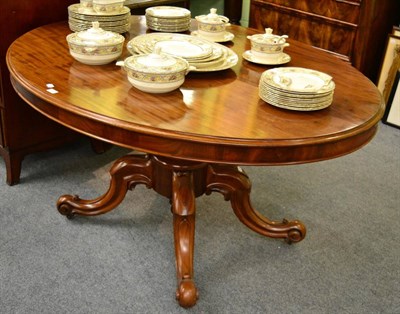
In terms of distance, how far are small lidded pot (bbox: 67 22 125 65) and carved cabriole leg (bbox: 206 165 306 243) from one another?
525 mm

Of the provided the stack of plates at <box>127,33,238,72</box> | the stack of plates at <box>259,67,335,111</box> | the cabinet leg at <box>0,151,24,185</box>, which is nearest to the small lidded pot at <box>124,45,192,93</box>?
the stack of plates at <box>127,33,238,72</box>

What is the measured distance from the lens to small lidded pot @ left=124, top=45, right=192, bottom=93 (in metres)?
1.23

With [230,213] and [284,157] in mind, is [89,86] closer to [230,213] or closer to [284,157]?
[284,157]

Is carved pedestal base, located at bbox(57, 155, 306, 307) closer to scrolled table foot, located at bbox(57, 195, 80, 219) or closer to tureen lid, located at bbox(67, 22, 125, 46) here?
scrolled table foot, located at bbox(57, 195, 80, 219)

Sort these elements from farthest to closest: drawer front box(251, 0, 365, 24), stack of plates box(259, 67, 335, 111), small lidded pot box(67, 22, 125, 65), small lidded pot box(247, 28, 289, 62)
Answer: drawer front box(251, 0, 365, 24), small lidded pot box(247, 28, 289, 62), small lidded pot box(67, 22, 125, 65), stack of plates box(259, 67, 335, 111)

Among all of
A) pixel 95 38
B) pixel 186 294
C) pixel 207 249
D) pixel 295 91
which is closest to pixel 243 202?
pixel 207 249

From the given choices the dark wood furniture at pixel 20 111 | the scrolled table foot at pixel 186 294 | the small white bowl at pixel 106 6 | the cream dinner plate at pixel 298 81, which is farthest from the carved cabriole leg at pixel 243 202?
the dark wood furniture at pixel 20 111

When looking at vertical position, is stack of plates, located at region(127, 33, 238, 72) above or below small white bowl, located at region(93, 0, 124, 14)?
below

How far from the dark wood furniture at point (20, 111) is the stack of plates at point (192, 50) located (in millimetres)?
518

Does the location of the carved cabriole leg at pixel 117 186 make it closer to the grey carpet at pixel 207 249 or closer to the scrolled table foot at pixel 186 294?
the grey carpet at pixel 207 249

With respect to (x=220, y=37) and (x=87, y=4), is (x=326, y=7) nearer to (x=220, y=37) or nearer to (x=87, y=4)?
(x=220, y=37)

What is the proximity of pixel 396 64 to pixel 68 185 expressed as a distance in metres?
1.96

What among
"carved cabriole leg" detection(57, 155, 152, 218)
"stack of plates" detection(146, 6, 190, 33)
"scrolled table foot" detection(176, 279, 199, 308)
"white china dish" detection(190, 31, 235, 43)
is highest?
"stack of plates" detection(146, 6, 190, 33)

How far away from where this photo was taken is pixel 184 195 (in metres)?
1.58
